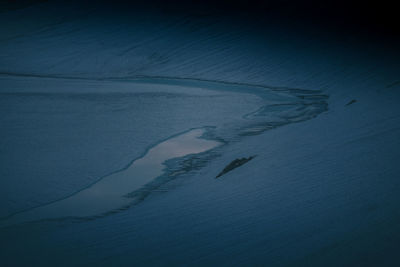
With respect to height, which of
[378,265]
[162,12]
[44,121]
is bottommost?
[378,265]

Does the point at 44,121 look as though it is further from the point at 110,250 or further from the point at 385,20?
the point at 385,20

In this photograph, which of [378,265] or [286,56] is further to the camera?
[286,56]

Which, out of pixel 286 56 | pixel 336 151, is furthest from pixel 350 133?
pixel 286 56

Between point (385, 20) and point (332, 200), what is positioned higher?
point (385, 20)

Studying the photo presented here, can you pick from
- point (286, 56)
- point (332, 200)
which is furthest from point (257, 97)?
point (332, 200)

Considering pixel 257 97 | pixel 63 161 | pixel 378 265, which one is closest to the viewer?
pixel 378 265

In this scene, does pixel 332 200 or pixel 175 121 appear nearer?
pixel 332 200

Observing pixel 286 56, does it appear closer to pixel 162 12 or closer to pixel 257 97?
pixel 257 97

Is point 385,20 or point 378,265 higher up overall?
point 385,20

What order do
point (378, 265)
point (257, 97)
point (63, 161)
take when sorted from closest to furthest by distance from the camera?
point (378, 265) → point (63, 161) → point (257, 97)
